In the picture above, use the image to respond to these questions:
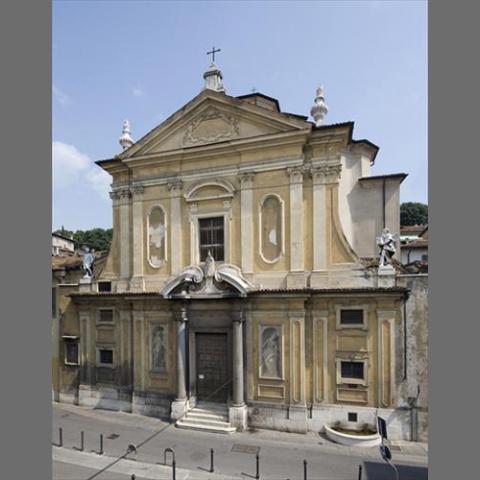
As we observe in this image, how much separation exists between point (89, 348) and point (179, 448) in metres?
7.62

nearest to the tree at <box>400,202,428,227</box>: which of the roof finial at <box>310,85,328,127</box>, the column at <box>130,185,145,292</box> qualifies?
the roof finial at <box>310,85,328,127</box>

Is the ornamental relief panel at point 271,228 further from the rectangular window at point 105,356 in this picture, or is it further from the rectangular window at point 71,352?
the rectangular window at point 71,352

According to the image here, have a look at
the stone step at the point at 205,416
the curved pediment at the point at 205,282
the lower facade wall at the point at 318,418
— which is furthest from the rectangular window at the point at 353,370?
the stone step at the point at 205,416

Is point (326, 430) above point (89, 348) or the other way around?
the other way around

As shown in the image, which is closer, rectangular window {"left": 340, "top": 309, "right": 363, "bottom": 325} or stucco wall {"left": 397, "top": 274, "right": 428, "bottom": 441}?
stucco wall {"left": 397, "top": 274, "right": 428, "bottom": 441}

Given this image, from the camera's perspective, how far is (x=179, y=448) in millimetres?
12516

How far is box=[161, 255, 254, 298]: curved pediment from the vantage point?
1458cm

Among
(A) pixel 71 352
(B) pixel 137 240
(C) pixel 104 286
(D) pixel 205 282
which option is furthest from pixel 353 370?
(A) pixel 71 352

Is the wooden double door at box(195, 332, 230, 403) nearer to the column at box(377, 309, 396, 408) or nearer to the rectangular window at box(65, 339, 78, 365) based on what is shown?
the column at box(377, 309, 396, 408)

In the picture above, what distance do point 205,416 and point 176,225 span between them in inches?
332

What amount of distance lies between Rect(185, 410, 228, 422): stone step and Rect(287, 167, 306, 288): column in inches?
241

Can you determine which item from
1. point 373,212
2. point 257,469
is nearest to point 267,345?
point 257,469

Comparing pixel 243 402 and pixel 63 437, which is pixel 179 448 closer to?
pixel 243 402

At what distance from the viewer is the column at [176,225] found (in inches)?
636
